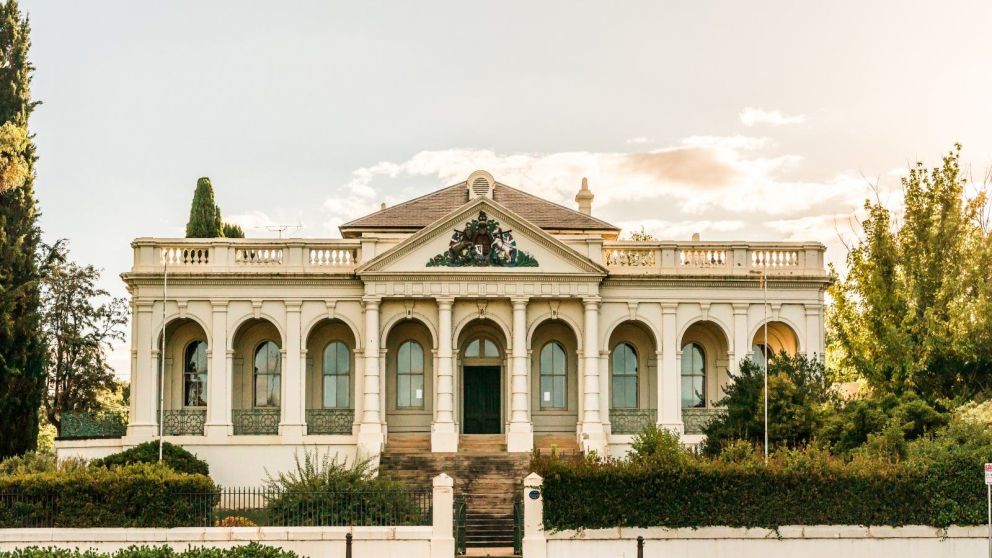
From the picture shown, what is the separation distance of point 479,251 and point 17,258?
550 inches

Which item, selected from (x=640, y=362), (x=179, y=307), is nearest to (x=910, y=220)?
(x=640, y=362)

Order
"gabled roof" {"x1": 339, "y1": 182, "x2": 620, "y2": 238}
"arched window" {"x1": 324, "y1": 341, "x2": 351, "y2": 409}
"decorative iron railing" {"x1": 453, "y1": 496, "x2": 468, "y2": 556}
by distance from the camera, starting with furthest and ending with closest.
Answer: "gabled roof" {"x1": 339, "y1": 182, "x2": 620, "y2": 238}
"arched window" {"x1": 324, "y1": 341, "x2": 351, "y2": 409}
"decorative iron railing" {"x1": 453, "y1": 496, "x2": 468, "y2": 556}

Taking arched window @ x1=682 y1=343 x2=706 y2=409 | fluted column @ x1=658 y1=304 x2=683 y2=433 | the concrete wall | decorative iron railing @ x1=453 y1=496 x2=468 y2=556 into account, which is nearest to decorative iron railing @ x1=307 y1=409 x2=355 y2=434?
fluted column @ x1=658 y1=304 x2=683 y2=433

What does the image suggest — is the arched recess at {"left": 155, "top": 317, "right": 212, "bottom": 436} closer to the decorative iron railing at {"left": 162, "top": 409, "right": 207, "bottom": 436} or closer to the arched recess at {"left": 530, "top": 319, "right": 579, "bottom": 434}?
the decorative iron railing at {"left": 162, "top": 409, "right": 207, "bottom": 436}

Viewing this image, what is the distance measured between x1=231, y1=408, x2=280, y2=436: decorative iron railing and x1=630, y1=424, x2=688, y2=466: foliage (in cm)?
1254

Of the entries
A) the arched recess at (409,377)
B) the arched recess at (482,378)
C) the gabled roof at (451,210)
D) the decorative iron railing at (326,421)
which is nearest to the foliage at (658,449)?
the arched recess at (482,378)

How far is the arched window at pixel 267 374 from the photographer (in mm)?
39750

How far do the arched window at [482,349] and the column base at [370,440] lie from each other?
4.59 m

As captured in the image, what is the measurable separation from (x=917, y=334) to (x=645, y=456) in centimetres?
1212

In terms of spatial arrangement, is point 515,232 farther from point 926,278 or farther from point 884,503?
point 884,503

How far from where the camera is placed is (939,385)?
35156 mm

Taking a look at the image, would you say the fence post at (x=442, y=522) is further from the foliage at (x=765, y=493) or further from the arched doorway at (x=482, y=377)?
the arched doorway at (x=482, y=377)

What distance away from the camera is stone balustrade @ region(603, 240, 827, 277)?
127 feet

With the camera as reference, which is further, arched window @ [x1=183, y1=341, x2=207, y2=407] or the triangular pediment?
arched window @ [x1=183, y1=341, x2=207, y2=407]
